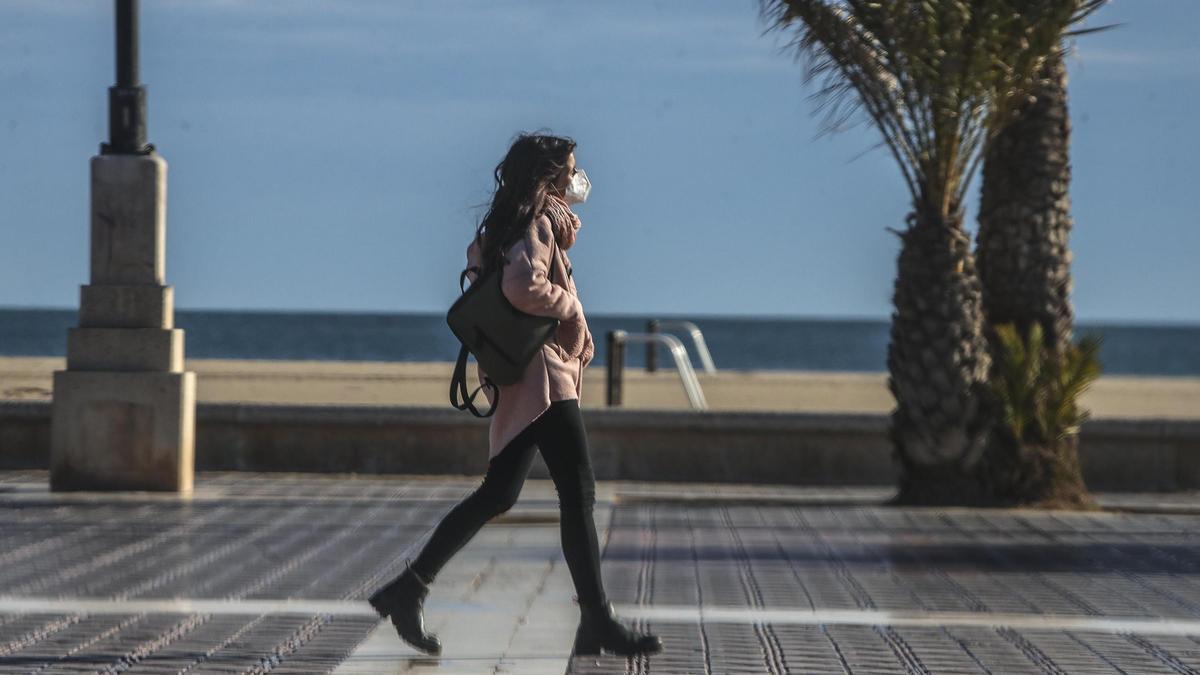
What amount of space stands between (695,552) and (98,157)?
512 centimetres

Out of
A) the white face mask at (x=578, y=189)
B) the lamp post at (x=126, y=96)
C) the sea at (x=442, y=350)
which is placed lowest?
the sea at (x=442, y=350)

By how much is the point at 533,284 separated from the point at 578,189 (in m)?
0.50

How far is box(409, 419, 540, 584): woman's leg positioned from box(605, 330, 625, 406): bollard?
32.4ft

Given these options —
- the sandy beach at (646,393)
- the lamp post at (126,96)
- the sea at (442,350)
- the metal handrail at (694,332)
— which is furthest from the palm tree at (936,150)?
the sea at (442,350)

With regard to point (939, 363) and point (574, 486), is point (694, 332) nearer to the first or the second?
point (939, 363)

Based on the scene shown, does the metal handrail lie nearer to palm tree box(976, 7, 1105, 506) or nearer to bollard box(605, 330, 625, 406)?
bollard box(605, 330, 625, 406)

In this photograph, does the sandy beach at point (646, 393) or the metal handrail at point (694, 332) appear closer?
the metal handrail at point (694, 332)

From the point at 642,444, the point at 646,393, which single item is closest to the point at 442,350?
the point at 646,393

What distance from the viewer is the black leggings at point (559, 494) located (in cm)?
589

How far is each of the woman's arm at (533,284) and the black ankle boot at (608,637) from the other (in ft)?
3.28

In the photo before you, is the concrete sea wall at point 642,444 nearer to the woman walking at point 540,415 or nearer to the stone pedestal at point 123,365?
the stone pedestal at point 123,365

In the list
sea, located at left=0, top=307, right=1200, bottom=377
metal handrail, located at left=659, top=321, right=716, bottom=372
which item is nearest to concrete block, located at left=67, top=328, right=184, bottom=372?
metal handrail, located at left=659, top=321, right=716, bottom=372

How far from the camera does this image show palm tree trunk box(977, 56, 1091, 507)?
11.9m

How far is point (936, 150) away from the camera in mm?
11805
